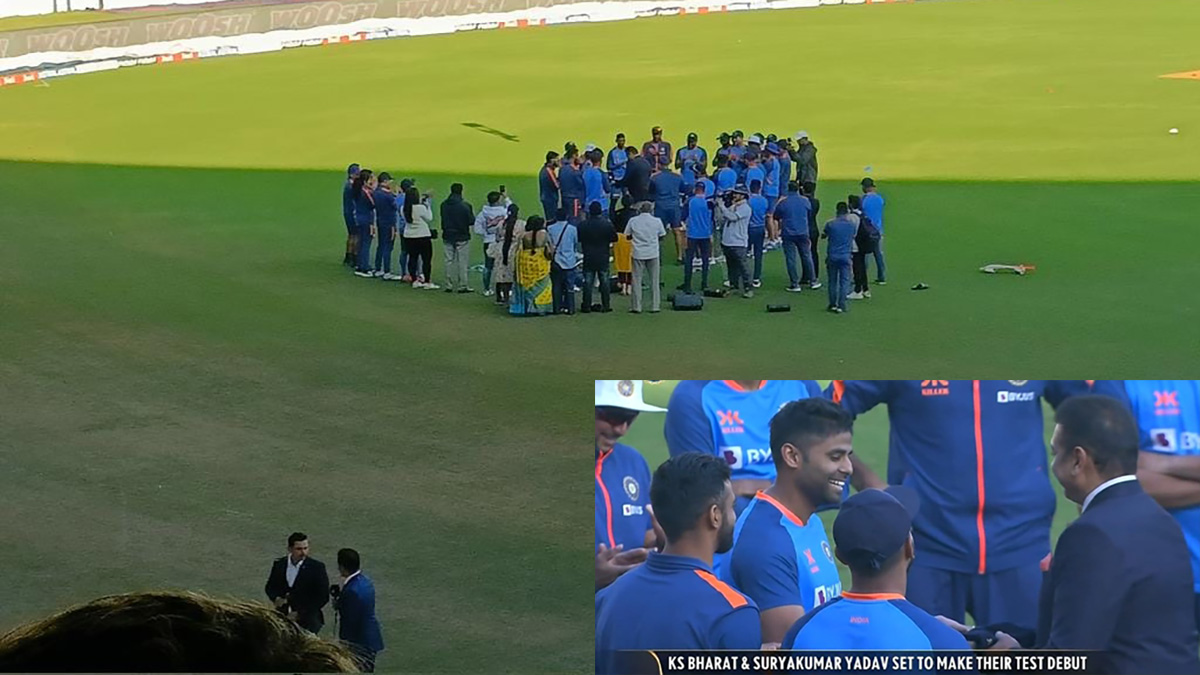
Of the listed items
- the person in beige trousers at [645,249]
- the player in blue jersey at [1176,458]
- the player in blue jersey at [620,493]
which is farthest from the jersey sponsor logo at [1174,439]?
the person in beige trousers at [645,249]

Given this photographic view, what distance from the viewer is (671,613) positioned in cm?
632

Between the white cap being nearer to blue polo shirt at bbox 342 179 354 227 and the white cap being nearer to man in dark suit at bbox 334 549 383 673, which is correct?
man in dark suit at bbox 334 549 383 673

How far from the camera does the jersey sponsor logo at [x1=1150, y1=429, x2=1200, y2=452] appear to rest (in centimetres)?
601

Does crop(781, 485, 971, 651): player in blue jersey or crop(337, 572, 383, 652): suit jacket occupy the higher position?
crop(781, 485, 971, 651): player in blue jersey

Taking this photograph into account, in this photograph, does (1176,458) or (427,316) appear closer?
(1176,458)

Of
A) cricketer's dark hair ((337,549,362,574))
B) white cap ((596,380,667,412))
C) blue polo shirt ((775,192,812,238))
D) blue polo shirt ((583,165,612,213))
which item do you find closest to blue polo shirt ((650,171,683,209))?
blue polo shirt ((583,165,612,213))

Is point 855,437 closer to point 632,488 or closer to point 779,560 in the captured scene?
point 779,560

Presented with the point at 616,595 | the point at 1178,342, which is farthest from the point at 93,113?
the point at 616,595

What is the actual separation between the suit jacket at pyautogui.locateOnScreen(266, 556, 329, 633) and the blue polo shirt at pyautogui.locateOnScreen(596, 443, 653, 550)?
455 centimetres

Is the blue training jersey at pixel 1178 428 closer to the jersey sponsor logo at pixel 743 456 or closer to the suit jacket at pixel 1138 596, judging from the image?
the suit jacket at pixel 1138 596

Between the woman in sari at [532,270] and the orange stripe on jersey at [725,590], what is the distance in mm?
12774

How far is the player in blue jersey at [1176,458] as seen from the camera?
6.01 metres

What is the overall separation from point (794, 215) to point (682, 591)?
14.1 metres

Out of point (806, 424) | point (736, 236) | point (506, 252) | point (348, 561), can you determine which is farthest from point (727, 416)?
point (736, 236)
